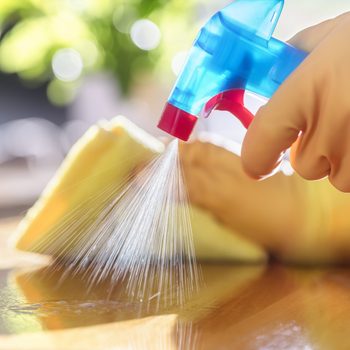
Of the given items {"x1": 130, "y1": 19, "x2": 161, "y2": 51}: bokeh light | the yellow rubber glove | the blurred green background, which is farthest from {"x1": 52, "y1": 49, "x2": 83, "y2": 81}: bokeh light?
the yellow rubber glove

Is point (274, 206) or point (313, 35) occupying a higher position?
point (313, 35)

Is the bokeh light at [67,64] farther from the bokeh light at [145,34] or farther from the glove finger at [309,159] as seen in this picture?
the glove finger at [309,159]

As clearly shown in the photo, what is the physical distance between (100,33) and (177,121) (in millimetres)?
1468

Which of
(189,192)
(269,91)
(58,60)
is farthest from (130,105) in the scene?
(269,91)

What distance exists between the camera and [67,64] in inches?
78.2

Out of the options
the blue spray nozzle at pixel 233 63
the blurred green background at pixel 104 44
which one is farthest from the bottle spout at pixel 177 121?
the blurred green background at pixel 104 44

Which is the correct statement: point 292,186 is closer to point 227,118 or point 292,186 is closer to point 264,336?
point 264,336

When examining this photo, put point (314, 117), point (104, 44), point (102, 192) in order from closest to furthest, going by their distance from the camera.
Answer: point (314, 117), point (102, 192), point (104, 44)

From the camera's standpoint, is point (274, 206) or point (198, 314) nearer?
point (198, 314)

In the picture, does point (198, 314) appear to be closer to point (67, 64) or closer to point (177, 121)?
point (177, 121)

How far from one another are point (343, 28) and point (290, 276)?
0.72 feet

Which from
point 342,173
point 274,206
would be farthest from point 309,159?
point 274,206

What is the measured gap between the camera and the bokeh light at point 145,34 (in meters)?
1.93

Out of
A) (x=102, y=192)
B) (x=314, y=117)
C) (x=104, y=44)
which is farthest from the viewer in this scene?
(x=104, y=44)
